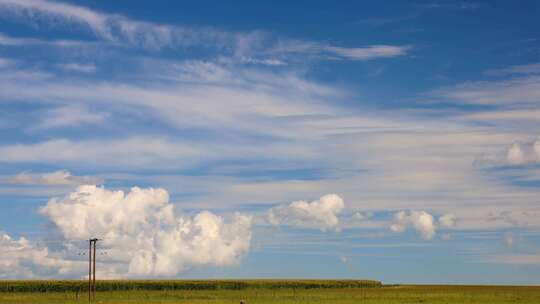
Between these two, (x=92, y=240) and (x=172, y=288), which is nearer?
(x=92, y=240)

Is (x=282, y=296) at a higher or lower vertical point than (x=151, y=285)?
higher

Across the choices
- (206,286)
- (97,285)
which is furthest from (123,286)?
(206,286)

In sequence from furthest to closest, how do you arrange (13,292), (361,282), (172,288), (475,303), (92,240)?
(361,282) < (172,288) < (13,292) < (92,240) < (475,303)

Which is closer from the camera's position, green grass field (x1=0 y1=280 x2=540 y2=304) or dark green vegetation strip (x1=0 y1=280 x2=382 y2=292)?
green grass field (x1=0 y1=280 x2=540 y2=304)

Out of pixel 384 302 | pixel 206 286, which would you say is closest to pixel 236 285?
pixel 206 286

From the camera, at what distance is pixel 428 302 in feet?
277

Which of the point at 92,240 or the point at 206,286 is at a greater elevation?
the point at 92,240

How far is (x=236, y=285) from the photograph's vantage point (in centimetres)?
14700

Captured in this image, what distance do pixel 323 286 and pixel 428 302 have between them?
73.5 m

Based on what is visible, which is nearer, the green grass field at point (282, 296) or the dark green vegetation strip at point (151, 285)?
the green grass field at point (282, 296)

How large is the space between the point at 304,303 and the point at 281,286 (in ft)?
235

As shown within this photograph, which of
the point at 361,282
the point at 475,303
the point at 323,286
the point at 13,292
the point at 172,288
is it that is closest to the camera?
the point at 475,303

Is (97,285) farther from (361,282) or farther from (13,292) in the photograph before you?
(361,282)

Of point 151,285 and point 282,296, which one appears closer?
point 282,296
